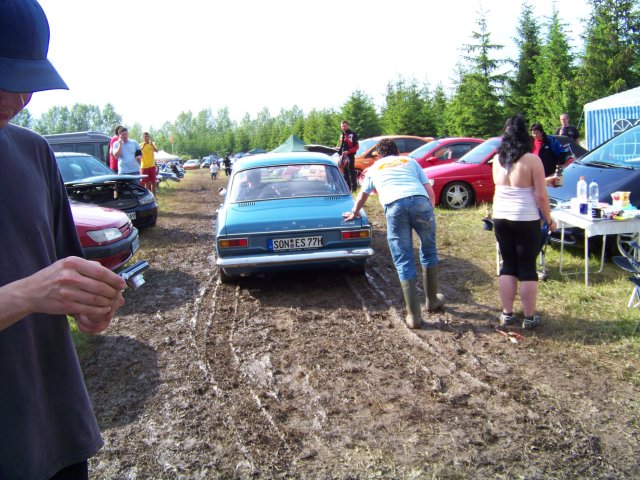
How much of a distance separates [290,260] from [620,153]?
16.7 feet

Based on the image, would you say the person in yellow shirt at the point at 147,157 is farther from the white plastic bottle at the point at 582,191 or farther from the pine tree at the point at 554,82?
the pine tree at the point at 554,82

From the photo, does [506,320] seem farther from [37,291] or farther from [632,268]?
[37,291]

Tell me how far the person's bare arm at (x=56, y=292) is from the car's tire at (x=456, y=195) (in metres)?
10.8

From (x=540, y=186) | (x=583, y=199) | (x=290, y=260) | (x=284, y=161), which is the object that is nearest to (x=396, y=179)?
(x=540, y=186)

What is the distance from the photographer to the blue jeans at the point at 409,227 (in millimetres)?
5273

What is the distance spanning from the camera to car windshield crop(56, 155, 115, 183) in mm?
10336

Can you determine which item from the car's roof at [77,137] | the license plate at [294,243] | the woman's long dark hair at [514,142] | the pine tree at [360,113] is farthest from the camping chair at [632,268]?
the pine tree at [360,113]

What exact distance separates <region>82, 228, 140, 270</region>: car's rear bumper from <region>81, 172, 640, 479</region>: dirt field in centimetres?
75

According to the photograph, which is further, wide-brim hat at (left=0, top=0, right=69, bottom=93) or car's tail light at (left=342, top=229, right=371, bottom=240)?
car's tail light at (left=342, top=229, right=371, bottom=240)

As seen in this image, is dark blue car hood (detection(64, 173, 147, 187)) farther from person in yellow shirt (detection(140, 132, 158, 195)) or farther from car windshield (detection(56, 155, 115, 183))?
person in yellow shirt (detection(140, 132, 158, 195))

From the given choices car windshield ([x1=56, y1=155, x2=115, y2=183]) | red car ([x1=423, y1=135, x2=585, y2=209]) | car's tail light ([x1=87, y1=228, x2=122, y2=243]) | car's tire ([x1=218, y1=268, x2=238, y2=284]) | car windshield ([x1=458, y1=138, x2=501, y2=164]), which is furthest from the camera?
car windshield ([x1=458, y1=138, x2=501, y2=164])

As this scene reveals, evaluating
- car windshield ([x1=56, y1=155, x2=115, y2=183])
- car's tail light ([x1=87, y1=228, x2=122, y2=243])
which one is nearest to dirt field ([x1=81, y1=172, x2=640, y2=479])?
car's tail light ([x1=87, y1=228, x2=122, y2=243])

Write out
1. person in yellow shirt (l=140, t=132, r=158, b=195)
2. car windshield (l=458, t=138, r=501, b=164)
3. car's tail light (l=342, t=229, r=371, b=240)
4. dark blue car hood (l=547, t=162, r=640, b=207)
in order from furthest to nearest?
person in yellow shirt (l=140, t=132, r=158, b=195) → car windshield (l=458, t=138, r=501, b=164) → dark blue car hood (l=547, t=162, r=640, b=207) → car's tail light (l=342, t=229, r=371, b=240)

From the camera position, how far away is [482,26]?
31.6 metres
